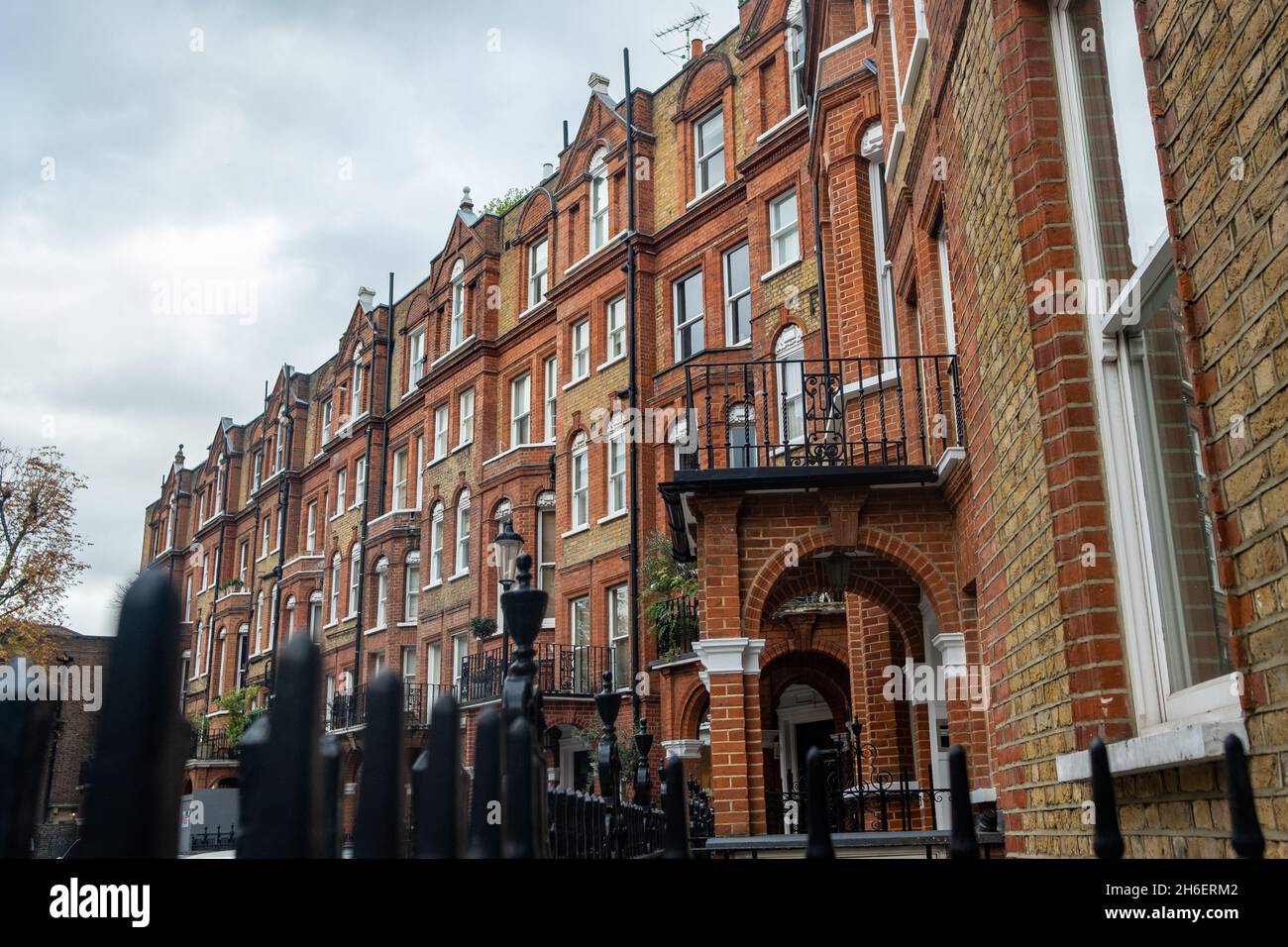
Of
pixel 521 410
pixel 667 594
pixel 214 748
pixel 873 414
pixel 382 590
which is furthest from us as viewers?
pixel 214 748

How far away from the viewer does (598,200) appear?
29.7 meters

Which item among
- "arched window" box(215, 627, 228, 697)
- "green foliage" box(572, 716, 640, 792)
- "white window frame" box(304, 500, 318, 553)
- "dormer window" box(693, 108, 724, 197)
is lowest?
"green foliage" box(572, 716, 640, 792)

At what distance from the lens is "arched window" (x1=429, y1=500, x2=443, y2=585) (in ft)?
112

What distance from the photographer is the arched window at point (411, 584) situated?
36.0m

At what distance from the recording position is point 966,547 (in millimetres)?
9617

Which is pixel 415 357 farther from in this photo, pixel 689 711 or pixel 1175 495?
pixel 1175 495

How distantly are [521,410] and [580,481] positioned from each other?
5074 millimetres

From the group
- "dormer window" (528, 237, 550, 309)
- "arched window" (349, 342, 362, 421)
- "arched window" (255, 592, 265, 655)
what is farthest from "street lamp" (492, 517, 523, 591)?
"arched window" (255, 592, 265, 655)

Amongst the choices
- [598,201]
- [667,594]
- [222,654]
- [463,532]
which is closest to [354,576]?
[463,532]

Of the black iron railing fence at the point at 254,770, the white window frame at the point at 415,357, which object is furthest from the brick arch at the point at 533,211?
the black iron railing fence at the point at 254,770

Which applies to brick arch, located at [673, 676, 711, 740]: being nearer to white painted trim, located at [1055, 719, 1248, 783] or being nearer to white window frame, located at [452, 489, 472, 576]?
white window frame, located at [452, 489, 472, 576]

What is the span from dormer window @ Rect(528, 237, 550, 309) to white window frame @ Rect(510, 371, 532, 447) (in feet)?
7.55
